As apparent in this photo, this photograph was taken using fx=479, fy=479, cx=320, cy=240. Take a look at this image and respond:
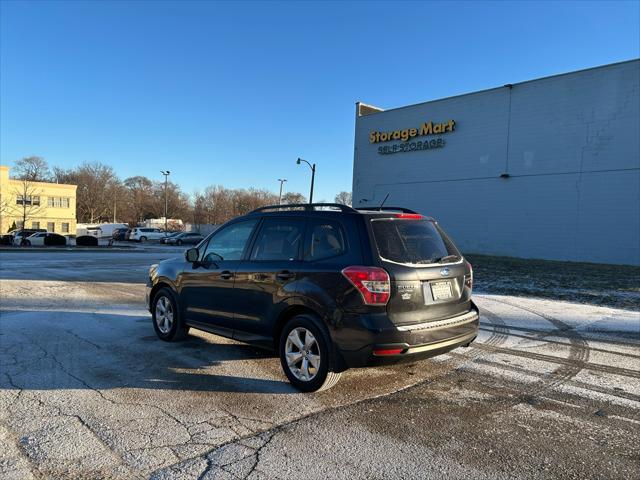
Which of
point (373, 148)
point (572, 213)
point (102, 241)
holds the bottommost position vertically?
point (102, 241)

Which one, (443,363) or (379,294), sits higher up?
(379,294)

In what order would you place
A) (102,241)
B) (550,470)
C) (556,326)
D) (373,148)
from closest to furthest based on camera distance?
1. (550,470)
2. (556,326)
3. (373,148)
4. (102,241)

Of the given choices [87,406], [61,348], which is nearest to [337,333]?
[87,406]

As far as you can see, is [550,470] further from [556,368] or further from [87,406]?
[87,406]

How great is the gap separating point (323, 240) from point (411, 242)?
852 mm

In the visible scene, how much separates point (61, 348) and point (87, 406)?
2.29m

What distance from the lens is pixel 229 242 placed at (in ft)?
19.0

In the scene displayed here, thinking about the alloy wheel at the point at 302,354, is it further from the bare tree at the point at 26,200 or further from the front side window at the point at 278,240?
the bare tree at the point at 26,200

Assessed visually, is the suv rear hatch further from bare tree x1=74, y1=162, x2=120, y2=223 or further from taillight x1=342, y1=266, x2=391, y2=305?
bare tree x1=74, y1=162, x2=120, y2=223

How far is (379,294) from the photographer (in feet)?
13.7

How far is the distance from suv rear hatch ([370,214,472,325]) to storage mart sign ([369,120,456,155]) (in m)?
28.4

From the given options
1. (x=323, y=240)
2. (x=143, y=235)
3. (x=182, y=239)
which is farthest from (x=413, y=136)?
(x=143, y=235)

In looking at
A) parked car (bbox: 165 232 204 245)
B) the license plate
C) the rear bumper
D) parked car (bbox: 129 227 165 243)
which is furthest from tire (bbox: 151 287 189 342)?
parked car (bbox: 129 227 165 243)

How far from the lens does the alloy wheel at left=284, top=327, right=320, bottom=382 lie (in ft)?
14.8
